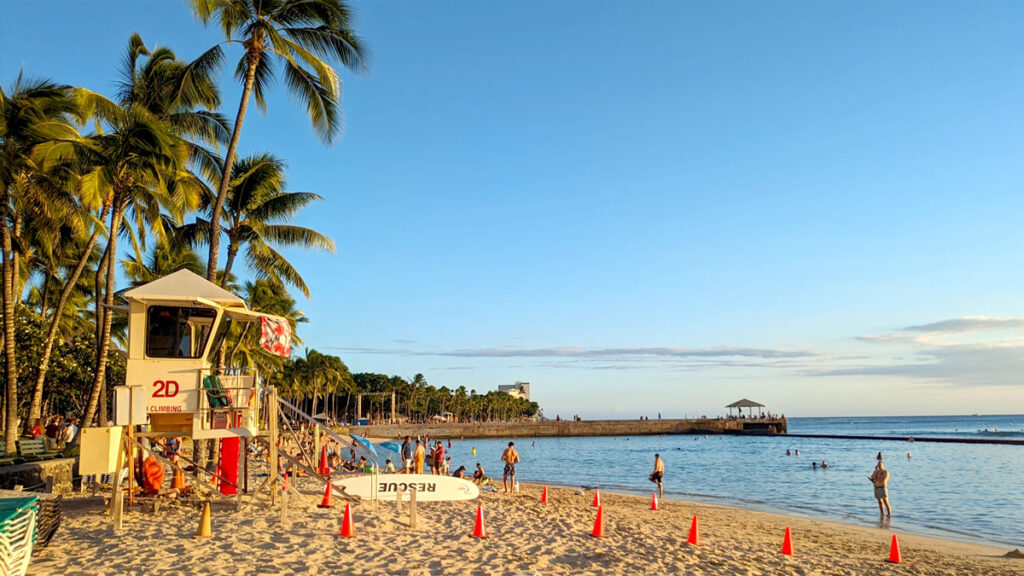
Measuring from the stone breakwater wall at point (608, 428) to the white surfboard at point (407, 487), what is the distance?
85.7m

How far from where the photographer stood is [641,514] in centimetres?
1972

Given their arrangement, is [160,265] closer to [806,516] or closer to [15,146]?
[15,146]

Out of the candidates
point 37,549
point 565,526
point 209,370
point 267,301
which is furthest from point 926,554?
point 267,301

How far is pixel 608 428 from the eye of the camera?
371 feet

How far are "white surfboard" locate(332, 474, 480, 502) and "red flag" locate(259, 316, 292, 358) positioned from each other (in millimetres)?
3861

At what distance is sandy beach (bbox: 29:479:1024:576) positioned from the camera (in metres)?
9.77

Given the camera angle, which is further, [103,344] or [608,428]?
[608,428]

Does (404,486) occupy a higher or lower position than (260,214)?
lower

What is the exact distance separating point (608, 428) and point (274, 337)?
10469cm

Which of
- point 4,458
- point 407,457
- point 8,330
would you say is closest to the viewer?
point 4,458

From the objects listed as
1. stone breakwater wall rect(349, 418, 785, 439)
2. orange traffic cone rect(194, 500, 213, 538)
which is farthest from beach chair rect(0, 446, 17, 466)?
stone breakwater wall rect(349, 418, 785, 439)

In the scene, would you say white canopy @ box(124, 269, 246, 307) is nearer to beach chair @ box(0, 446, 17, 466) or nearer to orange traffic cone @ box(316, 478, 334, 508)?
orange traffic cone @ box(316, 478, 334, 508)

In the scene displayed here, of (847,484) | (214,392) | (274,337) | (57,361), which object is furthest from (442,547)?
(847,484)

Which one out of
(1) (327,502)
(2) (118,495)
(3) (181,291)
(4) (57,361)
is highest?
(3) (181,291)
